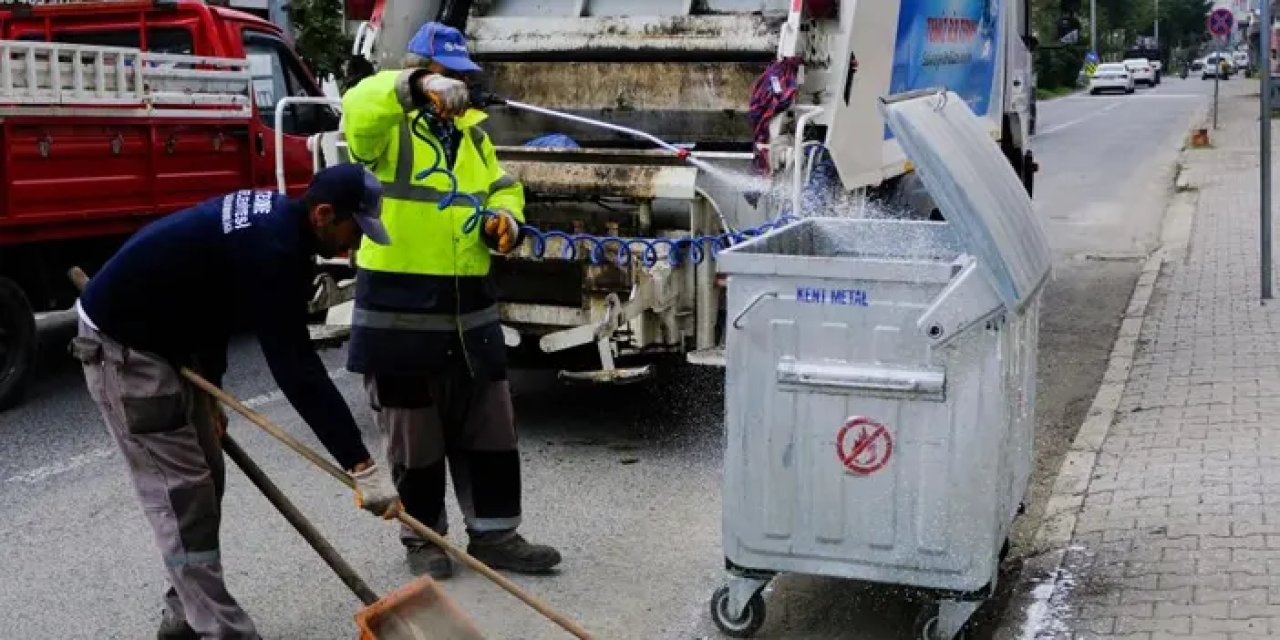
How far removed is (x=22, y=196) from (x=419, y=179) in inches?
139

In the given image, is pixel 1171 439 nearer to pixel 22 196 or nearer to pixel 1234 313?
pixel 1234 313

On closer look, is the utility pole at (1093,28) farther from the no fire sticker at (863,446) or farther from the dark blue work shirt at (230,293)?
the dark blue work shirt at (230,293)

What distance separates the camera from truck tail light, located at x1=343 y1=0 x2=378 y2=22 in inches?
299

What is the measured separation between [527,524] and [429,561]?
2.30 feet

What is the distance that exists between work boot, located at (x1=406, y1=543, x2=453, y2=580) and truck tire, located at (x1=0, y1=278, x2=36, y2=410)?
363 centimetres

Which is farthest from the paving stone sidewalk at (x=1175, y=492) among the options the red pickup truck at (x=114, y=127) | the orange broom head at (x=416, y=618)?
the red pickup truck at (x=114, y=127)

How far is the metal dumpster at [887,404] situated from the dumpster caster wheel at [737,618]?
119 millimetres

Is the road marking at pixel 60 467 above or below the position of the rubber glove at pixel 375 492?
below

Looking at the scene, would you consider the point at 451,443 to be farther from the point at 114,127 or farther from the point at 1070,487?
the point at 114,127

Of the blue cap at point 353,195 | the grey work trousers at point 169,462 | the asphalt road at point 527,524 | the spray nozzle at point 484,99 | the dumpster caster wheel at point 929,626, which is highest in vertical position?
the spray nozzle at point 484,99

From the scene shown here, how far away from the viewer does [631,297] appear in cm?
654

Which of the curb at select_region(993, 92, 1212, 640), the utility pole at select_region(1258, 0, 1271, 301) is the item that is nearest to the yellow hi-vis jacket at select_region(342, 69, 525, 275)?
the curb at select_region(993, 92, 1212, 640)

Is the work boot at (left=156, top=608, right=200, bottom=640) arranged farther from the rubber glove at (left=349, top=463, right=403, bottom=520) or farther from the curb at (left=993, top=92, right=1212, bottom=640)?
the curb at (left=993, top=92, right=1212, bottom=640)

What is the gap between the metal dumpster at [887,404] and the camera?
4266 mm
